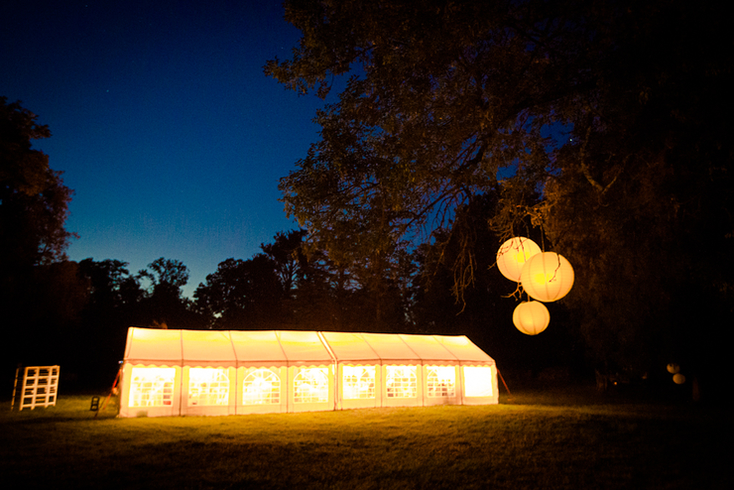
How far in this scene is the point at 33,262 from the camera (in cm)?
1738

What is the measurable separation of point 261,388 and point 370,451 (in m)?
5.10

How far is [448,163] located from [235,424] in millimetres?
6334

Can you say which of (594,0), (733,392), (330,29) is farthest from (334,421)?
(733,392)

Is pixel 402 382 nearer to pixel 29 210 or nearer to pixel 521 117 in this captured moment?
pixel 521 117

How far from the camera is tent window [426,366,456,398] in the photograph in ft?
38.1

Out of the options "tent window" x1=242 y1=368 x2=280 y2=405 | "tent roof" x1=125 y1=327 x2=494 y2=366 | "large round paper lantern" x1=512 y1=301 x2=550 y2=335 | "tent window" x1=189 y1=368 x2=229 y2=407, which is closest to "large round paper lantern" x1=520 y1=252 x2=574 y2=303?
"large round paper lantern" x1=512 y1=301 x2=550 y2=335

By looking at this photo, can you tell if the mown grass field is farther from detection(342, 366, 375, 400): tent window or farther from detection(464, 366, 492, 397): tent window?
detection(464, 366, 492, 397): tent window

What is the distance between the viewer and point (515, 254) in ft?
17.0

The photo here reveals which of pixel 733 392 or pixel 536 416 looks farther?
pixel 733 392

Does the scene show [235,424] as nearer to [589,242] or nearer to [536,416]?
[536,416]

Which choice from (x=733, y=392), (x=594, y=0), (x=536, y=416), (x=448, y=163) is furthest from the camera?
(x=733, y=392)

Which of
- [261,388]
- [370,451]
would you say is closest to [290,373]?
[261,388]

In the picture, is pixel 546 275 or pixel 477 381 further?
pixel 477 381

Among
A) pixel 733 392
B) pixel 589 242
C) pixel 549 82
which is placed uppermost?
pixel 549 82
